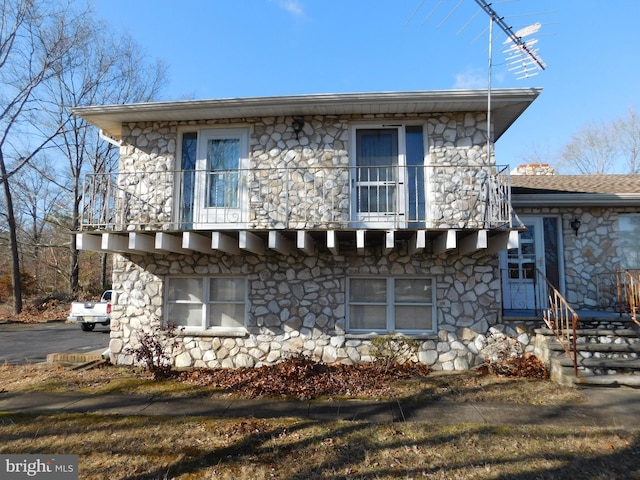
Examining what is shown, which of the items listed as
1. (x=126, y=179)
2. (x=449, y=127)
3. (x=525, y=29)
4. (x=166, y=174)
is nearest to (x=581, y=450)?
(x=449, y=127)

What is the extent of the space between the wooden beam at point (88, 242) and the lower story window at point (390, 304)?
16.8 feet

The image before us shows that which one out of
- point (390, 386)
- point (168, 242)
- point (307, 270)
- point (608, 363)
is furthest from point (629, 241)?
point (168, 242)

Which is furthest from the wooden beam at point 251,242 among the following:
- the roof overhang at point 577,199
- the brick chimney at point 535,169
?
the brick chimney at point 535,169

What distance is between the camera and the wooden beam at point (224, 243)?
682 cm

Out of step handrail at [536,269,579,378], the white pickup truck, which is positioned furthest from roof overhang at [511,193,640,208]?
the white pickup truck

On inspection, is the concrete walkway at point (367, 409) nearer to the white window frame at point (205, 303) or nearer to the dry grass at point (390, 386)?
the dry grass at point (390, 386)

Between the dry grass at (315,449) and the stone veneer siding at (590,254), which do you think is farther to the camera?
the stone veneer siding at (590,254)

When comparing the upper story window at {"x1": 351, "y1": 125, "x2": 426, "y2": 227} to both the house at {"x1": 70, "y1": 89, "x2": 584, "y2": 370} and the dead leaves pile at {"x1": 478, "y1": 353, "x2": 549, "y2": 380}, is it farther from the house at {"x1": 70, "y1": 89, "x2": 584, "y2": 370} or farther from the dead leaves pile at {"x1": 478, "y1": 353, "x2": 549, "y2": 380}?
the dead leaves pile at {"x1": 478, "y1": 353, "x2": 549, "y2": 380}

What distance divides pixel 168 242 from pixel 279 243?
2.11 m

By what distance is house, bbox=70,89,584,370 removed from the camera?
735 cm

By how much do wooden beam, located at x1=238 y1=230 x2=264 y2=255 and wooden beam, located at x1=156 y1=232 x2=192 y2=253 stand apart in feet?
4.45

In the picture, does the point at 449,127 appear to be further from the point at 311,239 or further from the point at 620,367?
the point at 620,367

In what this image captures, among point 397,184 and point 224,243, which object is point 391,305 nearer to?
point 397,184

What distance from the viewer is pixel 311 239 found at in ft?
23.7
